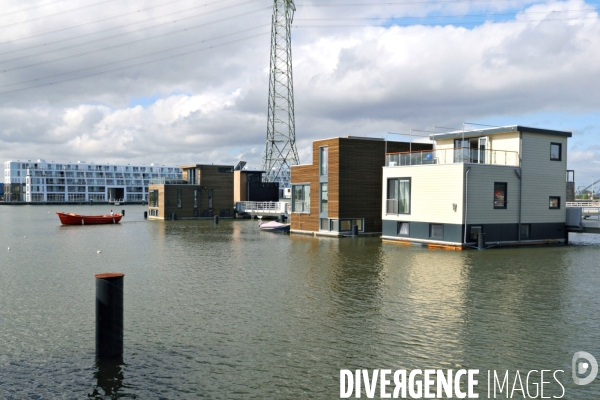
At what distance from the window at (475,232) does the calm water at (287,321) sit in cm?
405

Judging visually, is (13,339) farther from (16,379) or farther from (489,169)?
(489,169)

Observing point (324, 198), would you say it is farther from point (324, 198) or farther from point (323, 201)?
point (323, 201)

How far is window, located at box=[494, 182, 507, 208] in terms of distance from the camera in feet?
122

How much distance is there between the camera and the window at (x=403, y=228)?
133 feet

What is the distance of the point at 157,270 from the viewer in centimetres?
2845

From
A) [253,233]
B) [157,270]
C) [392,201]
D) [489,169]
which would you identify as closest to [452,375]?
[157,270]

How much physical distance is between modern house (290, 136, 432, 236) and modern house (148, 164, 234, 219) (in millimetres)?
34011

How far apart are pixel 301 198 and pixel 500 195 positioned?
1946 cm

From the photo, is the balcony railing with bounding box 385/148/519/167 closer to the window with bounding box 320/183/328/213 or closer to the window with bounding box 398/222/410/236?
the window with bounding box 398/222/410/236

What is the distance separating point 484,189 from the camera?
119ft

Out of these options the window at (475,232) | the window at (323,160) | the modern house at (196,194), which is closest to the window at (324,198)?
the window at (323,160)

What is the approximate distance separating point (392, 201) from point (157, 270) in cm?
1975

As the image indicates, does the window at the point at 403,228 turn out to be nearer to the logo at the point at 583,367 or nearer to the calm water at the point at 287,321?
the calm water at the point at 287,321

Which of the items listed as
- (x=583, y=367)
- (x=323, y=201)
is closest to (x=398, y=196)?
(x=323, y=201)
